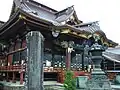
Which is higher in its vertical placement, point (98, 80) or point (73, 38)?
point (73, 38)

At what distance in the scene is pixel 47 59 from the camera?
15.6 metres

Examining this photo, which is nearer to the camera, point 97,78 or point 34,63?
point 34,63

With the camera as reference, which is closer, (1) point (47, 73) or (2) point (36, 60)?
(2) point (36, 60)

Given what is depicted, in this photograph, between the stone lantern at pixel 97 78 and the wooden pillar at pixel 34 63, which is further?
the stone lantern at pixel 97 78

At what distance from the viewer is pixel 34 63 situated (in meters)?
6.29

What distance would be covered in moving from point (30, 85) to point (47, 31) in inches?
330

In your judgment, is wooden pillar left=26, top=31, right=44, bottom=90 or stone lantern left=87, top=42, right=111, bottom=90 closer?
wooden pillar left=26, top=31, right=44, bottom=90

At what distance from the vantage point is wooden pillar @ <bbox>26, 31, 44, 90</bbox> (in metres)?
6.22

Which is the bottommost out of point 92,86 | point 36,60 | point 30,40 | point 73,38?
point 92,86

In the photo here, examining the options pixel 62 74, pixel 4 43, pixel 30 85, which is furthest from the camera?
pixel 4 43

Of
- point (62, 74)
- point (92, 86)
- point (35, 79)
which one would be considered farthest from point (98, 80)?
point (62, 74)

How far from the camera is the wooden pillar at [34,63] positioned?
20.4ft

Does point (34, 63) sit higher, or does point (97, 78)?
point (34, 63)

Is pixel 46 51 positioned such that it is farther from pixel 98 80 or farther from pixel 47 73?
pixel 98 80
